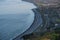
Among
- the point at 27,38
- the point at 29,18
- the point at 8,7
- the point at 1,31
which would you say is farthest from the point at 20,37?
the point at 8,7

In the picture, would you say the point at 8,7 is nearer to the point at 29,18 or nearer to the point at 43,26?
the point at 29,18

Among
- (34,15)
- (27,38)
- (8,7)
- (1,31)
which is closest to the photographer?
(27,38)

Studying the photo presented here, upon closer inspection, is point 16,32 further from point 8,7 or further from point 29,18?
point 8,7

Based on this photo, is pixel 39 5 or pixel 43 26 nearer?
pixel 43 26

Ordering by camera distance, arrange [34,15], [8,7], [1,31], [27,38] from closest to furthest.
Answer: [27,38], [1,31], [34,15], [8,7]

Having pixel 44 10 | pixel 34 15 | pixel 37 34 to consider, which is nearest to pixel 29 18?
pixel 34 15

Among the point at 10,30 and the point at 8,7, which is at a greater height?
the point at 8,7
